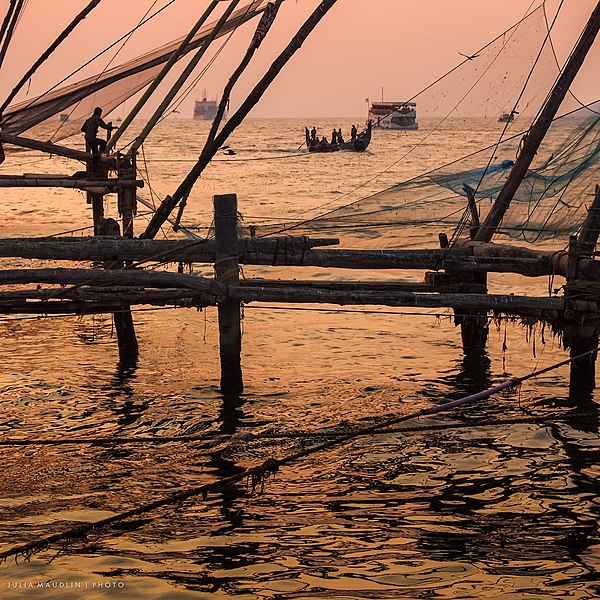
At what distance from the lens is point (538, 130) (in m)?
9.64

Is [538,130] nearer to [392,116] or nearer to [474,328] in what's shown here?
[474,328]

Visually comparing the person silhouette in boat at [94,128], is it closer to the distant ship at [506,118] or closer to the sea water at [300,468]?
the sea water at [300,468]

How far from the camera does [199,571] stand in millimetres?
5316

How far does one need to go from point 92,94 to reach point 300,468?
839cm

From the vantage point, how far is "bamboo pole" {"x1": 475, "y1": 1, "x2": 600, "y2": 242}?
9492 millimetres

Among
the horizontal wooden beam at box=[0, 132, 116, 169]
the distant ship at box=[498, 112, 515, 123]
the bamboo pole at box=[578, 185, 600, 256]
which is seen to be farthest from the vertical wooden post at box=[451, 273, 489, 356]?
the horizontal wooden beam at box=[0, 132, 116, 169]

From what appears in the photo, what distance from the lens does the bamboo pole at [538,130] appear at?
9492 mm

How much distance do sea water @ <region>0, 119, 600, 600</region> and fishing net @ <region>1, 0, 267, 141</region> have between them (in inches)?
102

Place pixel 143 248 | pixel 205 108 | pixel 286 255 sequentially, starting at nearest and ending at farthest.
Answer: pixel 286 255 < pixel 143 248 < pixel 205 108

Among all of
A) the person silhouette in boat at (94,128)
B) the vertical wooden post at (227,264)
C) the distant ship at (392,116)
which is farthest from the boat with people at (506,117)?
the distant ship at (392,116)

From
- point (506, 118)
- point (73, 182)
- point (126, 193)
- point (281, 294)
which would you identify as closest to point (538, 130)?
point (506, 118)

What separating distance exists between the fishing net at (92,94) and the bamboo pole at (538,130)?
3619 millimetres

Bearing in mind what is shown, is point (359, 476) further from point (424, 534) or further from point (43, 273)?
point (43, 273)

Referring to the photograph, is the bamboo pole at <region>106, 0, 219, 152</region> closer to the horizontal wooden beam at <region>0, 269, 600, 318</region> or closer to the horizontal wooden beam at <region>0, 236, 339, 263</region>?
the horizontal wooden beam at <region>0, 236, 339, 263</region>
